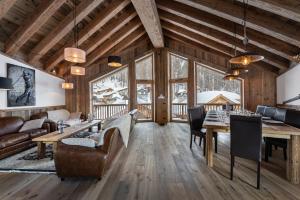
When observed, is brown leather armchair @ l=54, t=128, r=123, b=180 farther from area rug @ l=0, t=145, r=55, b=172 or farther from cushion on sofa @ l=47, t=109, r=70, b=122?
cushion on sofa @ l=47, t=109, r=70, b=122

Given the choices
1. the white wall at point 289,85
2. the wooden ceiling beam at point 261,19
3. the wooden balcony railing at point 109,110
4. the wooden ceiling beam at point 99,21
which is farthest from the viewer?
the wooden balcony railing at point 109,110

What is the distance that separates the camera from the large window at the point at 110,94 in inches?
324

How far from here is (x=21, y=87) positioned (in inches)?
207

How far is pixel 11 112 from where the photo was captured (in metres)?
4.93

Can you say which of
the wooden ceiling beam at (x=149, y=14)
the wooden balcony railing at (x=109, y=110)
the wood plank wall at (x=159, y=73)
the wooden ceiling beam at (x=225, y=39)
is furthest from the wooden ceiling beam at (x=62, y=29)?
the wooden balcony railing at (x=109, y=110)

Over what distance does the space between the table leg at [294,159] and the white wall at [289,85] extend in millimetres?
3198

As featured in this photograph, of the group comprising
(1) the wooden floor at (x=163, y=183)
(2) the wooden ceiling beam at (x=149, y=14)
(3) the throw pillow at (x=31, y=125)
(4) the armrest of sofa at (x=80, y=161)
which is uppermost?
(2) the wooden ceiling beam at (x=149, y=14)

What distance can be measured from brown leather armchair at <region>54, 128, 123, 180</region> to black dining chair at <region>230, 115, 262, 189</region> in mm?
1951

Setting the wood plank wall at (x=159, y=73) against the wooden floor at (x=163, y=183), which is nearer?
the wooden floor at (x=163, y=183)

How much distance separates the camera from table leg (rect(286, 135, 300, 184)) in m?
2.58

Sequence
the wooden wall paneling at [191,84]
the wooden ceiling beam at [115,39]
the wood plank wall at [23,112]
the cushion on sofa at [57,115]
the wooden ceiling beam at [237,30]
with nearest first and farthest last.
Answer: the wooden ceiling beam at [237,30]
the wood plank wall at [23,112]
the cushion on sofa at [57,115]
the wooden ceiling beam at [115,39]
the wooden wall paneling at [191,84]

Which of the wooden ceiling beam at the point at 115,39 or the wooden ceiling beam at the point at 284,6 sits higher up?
the wooden ceiling beam at the point at 115,39

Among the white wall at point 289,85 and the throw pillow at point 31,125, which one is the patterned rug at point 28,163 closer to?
the throw pillow at point 31,125

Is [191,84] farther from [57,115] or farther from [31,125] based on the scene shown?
[31,125]
